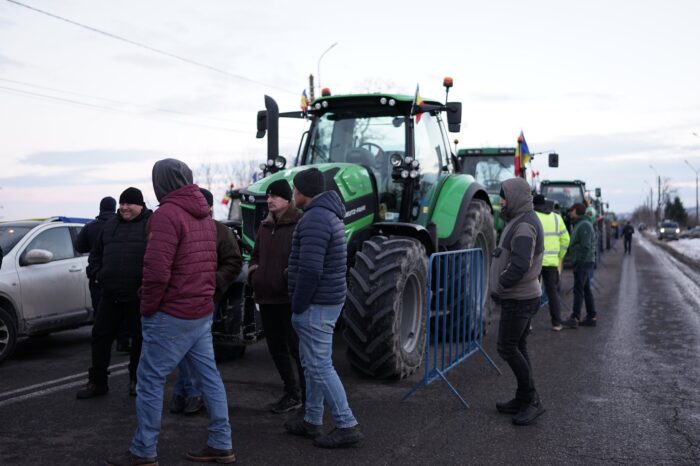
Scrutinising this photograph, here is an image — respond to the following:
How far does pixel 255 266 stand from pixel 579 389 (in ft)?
11.3

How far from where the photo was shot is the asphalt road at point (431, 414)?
16.4 feet

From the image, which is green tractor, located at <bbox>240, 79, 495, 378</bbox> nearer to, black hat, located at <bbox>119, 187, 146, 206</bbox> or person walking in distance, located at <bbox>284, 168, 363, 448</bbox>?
black hat, located at <bbox>119, 187, 146, 206</bbox>

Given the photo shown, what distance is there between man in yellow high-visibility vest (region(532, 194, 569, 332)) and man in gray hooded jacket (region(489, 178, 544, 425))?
15.5ft

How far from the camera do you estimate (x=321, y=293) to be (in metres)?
5.05

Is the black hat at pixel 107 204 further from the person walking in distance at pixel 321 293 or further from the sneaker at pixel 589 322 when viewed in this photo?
the sneaker at pixel 589 322

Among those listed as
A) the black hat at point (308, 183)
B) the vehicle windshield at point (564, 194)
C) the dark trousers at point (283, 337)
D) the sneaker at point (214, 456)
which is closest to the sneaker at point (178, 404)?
the dark trousers at point (283, 337)

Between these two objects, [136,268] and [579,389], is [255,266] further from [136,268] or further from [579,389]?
[579,389]

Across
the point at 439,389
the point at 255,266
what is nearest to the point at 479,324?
the point at 439,389

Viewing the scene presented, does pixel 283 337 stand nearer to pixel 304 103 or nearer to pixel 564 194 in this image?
pixel 304 103

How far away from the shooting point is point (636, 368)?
7.93 metres

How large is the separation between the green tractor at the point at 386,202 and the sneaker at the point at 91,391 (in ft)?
7.00

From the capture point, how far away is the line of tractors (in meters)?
6.66

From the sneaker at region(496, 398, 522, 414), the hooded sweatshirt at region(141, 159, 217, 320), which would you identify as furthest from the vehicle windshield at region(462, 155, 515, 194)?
the hooded sweatshirt at region(141, 159, 217, 320)

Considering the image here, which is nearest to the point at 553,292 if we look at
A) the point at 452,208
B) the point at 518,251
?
the point at 452,208
